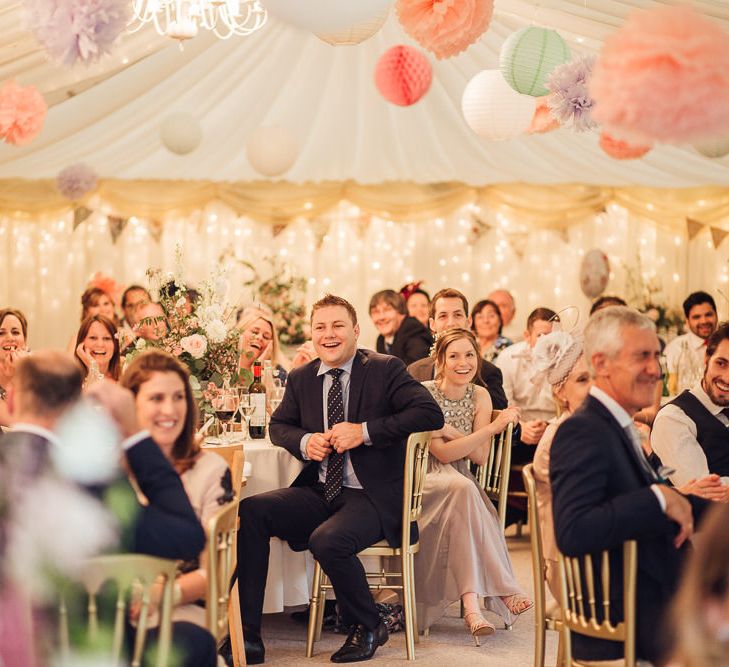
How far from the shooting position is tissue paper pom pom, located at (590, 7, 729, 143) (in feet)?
10.9

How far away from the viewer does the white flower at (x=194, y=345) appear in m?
5.12

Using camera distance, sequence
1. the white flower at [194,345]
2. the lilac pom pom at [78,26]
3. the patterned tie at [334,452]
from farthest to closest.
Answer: the white flower at [194,345]
the patterned tie at [334,452]
the lilac pom pom at [78,26]

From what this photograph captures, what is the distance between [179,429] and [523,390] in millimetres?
4482

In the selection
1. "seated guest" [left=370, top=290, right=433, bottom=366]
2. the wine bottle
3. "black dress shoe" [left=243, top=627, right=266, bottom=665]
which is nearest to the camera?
"black dress shoe" [left=243, top=627, right=266, bottom=665]

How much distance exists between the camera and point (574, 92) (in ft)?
17.2

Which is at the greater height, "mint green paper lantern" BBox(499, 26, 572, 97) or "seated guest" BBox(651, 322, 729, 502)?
"mint green paper lantern" BBox(499, 26, 572, 97)

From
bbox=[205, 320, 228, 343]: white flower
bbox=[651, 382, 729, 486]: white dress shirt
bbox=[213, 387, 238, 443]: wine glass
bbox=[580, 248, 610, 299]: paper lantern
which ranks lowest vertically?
bbox=[651, 382, 729, 486]: white dress shirt

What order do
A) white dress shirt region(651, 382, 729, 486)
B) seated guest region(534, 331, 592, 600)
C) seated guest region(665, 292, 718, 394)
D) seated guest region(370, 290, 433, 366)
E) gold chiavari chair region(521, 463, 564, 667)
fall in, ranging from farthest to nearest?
seated guest region(370, 290, 433, 366), seated guest region(665, 292, 718, 394), white dress shirt region(651, 382, 729, 486), seated guest region(534, 331, 592, 600), gold chiavari chair region(521, 463, 564, 667)

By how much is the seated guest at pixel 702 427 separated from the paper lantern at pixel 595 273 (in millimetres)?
6699

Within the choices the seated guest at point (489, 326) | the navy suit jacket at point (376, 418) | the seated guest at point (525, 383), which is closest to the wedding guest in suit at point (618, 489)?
the navy suit jacket at point (376, 418)

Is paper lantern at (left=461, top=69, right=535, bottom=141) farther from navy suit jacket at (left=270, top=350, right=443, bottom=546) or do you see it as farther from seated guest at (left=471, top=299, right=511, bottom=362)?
navy suit jacket at (left=270, top=350, right=443, bottom=546)

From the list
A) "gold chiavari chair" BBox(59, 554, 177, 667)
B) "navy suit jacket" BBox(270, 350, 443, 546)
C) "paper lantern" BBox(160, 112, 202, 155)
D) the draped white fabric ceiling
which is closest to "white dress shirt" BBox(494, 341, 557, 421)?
the draped white fabric ceiling

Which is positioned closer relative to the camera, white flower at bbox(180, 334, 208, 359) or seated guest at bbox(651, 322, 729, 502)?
seated guest at bbox(651, 322, 729, 502)

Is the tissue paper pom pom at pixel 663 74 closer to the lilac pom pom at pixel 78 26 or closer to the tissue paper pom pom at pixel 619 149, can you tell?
the lilac pom pom at pixel 78 26
